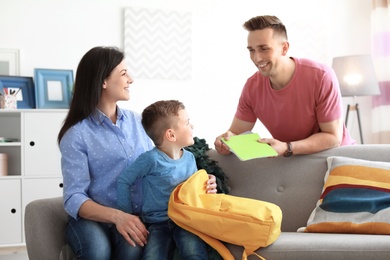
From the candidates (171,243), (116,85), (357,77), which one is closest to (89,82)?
(116,85)

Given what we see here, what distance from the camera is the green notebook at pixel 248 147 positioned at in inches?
92.4

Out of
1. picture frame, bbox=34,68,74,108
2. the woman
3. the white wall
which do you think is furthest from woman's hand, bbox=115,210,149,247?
the white wall

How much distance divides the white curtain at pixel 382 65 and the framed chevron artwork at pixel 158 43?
1635mm

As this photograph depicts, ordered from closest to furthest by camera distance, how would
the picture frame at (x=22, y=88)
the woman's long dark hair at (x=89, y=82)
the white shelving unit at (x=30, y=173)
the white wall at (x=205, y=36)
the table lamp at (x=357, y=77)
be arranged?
1. the woman's long dark hair at (x=89, y=82)
2. the white shelving unit at (x=30, y=173)
3. the picture frame at (x=22, y=88)
4. the white wall at (x=205, y=36)
5. the table lamp at (x=357, y=77)

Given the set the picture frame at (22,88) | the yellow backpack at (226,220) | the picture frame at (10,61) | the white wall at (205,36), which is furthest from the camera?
the white wall at (205,36)

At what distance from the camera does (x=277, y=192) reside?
2611 mm

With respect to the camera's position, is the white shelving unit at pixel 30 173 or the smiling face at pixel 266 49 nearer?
the smiling face at pixel 266 49

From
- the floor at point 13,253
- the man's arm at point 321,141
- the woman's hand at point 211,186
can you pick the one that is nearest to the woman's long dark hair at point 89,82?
the woman's hand at point 211,186

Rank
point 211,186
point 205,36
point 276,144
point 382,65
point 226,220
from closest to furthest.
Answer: point 226,220 → point 211,186 → point 276,144 → point 205,36 → point 382,65

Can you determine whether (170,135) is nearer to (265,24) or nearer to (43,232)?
(43,232)

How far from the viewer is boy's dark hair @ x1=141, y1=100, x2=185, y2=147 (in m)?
2.23

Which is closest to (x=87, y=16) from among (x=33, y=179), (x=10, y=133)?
(x=10, y=133)

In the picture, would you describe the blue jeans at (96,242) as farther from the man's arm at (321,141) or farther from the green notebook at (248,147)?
the man's arm at (321,141)

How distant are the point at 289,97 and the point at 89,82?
0.90 metres
